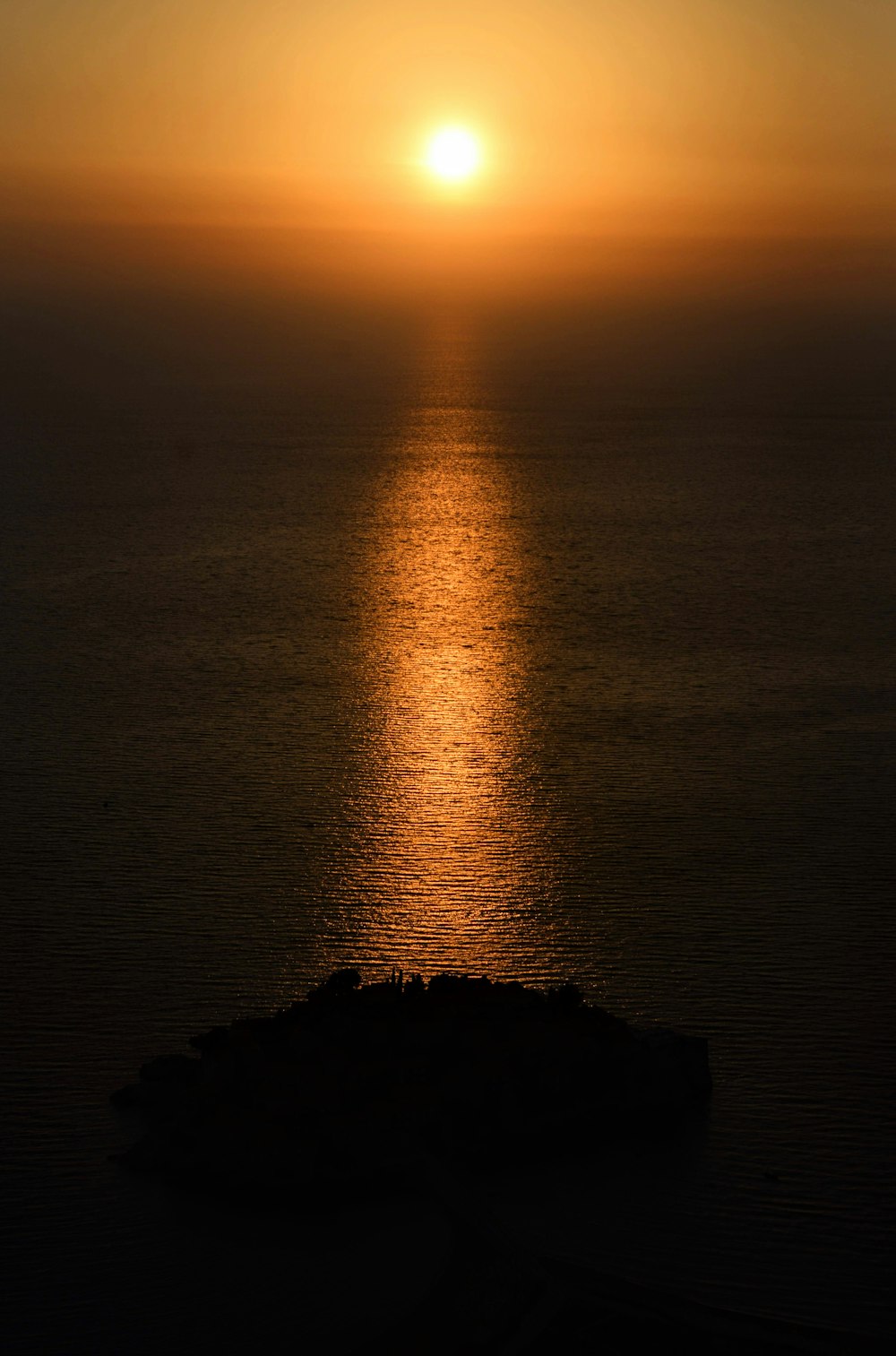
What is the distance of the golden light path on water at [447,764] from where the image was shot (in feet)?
65.4

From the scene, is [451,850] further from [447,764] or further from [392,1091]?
[392,1091]

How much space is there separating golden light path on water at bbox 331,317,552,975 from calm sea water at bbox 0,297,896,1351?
0.32ft

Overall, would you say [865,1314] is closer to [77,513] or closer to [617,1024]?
[617,1024]

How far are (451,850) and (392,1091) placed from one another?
9343mm

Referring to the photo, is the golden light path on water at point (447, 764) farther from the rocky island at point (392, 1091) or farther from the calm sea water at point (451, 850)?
the rocky island at point (392, 1091)

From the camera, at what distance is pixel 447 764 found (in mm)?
26859

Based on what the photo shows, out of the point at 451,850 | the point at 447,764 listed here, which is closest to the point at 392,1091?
the point at 451,850

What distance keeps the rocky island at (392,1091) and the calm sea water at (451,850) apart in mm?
383

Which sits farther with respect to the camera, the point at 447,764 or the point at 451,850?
the point at 447,764

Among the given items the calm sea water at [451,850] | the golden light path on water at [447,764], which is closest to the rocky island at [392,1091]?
the calm sea water at [451,850]

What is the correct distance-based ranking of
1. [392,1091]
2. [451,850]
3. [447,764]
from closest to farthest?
[392,1091] → [451,850] → [447,764]

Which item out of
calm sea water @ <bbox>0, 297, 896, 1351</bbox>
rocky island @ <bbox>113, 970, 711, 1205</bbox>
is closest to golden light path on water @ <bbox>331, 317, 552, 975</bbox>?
calm sea water @ <bbox>0, 297, 896, 1351</bbox>

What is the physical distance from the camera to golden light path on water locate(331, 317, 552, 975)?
19.9 metres

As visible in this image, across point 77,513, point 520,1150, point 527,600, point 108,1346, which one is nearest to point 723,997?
point 520,1150
